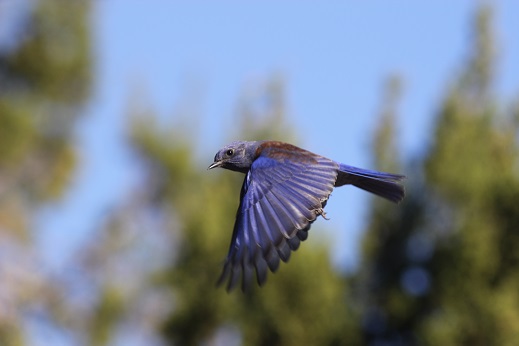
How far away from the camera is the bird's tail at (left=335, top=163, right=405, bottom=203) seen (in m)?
7.25

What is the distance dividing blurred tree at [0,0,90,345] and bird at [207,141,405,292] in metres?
15.9

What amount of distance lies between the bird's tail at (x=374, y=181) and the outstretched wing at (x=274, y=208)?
18cm

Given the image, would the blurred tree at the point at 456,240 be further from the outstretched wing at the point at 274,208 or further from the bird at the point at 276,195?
the outstretched wing at the point at 274,208

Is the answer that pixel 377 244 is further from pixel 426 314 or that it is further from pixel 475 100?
pixel 475 100

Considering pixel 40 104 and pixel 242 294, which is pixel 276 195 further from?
pixel 40 104

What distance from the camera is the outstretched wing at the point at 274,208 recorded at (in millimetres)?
6430

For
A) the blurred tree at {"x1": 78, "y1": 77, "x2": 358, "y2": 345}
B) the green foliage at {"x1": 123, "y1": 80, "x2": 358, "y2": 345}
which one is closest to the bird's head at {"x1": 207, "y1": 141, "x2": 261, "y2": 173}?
the blurred tree at {"x1": 78, "y1": 77, "x2": 358, "y2": 345}

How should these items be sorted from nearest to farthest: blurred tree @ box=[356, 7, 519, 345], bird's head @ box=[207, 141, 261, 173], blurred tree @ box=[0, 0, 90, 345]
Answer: bird's head @ box=[207, 141, 261, 173]
blurred tree @ box=[356, 7, 519, 345]
blurred tree @ box=[0, 0, 90, 345]

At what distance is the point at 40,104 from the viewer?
25.0 m

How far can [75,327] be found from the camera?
22.3m

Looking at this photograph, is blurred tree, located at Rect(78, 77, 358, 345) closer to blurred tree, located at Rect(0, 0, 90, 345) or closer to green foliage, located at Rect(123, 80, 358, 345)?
green foliage, located at Rect(123, 80, 358, 345)

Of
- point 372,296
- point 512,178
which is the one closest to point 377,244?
point 372,296

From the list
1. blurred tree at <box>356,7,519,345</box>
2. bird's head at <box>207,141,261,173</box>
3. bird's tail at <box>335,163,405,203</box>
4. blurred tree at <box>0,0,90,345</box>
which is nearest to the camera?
bird's tail at <box>335,163,405,203</box>

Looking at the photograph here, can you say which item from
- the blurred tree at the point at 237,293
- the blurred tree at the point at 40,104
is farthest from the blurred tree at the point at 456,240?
the blurred tree at the point at 40,104
